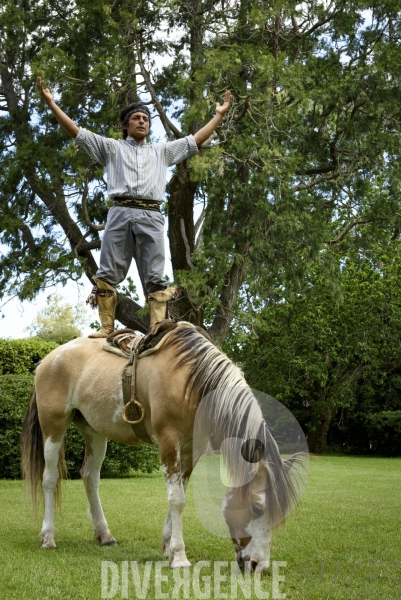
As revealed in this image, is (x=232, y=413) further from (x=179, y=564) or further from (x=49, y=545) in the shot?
(x=49, y=545)

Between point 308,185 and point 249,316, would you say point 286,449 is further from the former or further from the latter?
point 308,185

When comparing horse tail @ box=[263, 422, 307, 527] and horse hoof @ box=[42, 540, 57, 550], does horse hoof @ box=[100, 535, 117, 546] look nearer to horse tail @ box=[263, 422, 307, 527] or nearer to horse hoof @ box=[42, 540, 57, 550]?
horse hoof @ box=[42, 540, 57, 550]

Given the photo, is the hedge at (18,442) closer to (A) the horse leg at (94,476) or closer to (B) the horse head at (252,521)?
(A) the horse leg at (94,476)

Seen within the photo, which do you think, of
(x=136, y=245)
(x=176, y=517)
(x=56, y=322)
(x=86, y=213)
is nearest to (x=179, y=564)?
(x=176, y=517)

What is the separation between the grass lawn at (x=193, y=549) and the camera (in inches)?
169

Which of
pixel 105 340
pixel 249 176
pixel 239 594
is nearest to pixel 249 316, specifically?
pixel 249 176

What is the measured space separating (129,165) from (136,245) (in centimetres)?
63

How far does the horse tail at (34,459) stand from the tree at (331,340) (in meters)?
17.1

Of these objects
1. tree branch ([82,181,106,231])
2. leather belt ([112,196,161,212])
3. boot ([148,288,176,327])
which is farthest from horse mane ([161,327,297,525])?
tree branch ([82,181,106,231])

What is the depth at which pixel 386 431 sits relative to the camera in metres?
23.9

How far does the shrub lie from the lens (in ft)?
77.4

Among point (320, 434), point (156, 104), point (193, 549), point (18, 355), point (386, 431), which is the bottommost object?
point (320, 434)

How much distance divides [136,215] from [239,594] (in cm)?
288

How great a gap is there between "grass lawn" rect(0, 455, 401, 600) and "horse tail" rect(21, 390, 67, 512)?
42cm
